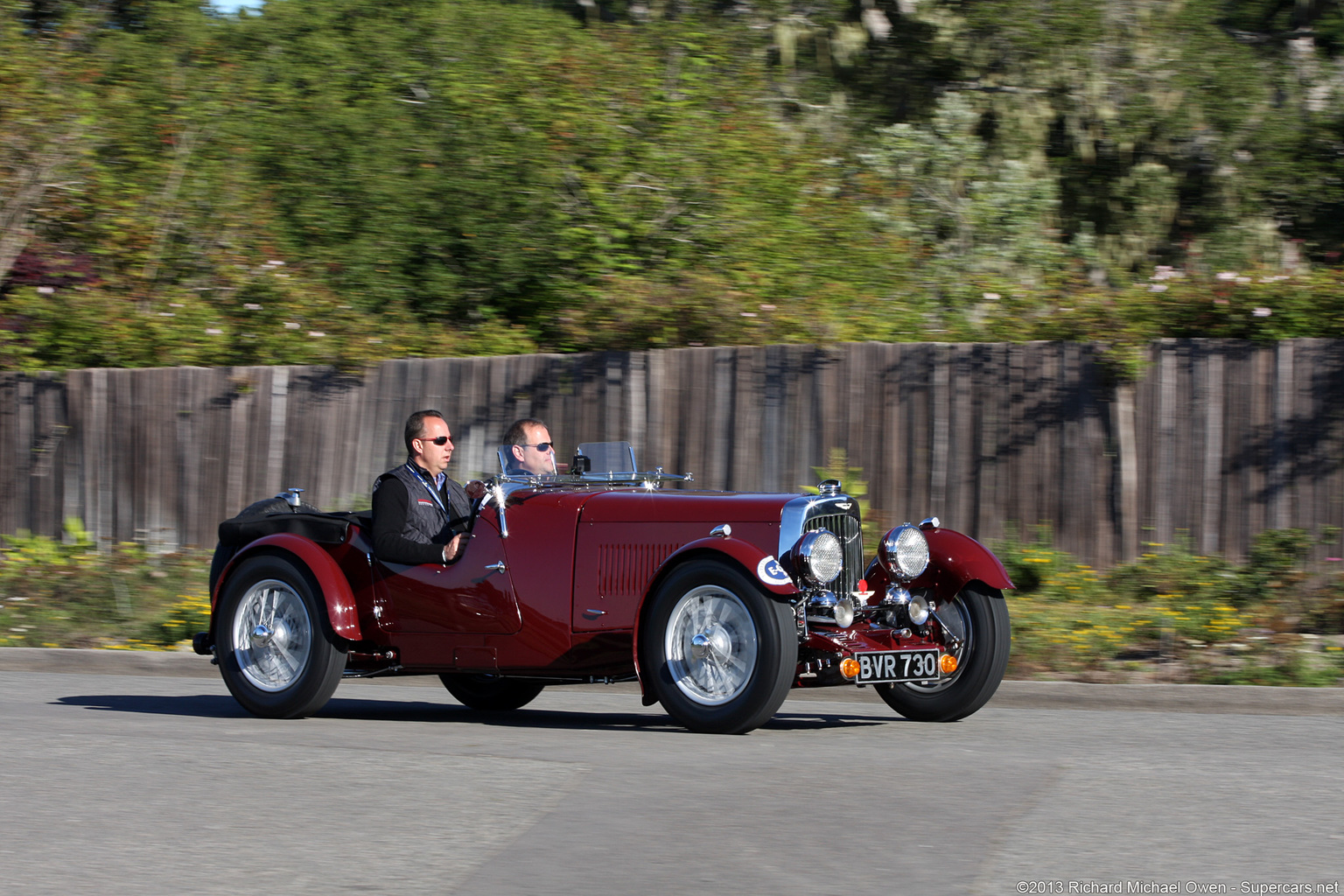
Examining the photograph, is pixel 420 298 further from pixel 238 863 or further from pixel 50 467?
pixel 238 863

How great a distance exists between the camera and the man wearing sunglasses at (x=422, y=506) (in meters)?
7.81

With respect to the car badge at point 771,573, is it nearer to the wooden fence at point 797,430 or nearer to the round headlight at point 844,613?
the round headlight at point 844,613

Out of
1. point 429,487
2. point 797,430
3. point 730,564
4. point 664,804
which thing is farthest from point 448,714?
point 797,430

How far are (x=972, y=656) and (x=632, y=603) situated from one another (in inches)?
68.1

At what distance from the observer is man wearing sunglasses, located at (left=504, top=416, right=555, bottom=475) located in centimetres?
814

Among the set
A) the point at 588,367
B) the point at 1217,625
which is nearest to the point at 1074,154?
the point at 588,367

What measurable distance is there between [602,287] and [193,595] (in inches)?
197

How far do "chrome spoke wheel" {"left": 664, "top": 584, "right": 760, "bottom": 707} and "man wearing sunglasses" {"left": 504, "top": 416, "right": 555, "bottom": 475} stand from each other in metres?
1.49

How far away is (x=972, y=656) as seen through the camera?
761 centimetres

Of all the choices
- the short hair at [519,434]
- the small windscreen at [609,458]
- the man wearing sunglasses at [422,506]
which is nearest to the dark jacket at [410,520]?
the man wearing sunglasses at [422,506]

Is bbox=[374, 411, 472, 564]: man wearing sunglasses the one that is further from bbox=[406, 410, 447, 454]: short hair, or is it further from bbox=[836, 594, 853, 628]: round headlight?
bbox=[836, 594, 853, 628]: round headlight

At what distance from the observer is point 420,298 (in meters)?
16.4

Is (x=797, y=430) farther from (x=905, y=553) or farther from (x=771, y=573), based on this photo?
(x=771, y=573)

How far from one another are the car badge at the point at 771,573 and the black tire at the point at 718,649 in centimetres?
7
